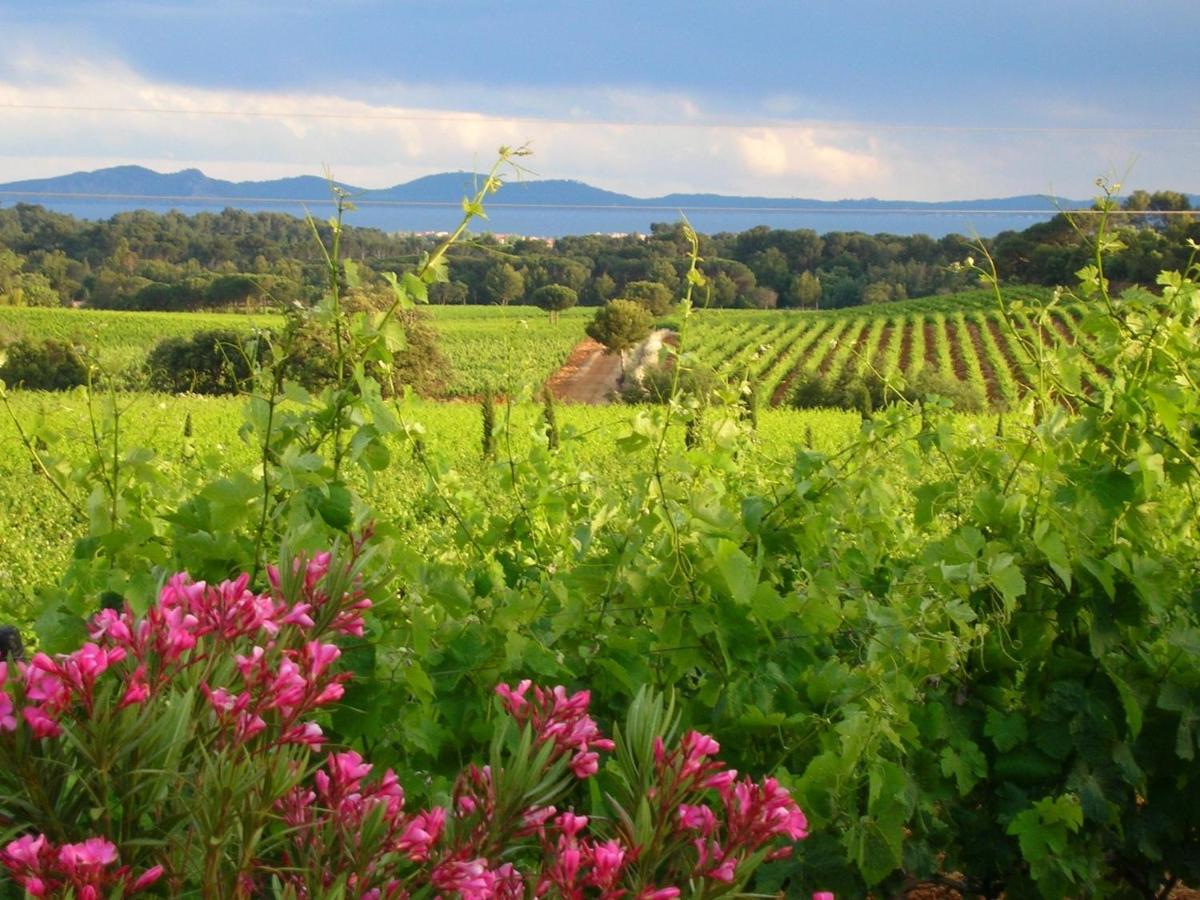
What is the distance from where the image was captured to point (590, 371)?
212 feet

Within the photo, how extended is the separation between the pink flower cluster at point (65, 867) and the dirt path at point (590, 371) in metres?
52.8

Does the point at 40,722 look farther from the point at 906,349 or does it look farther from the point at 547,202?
the point at 547,202

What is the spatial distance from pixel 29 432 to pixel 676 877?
7.36 ft

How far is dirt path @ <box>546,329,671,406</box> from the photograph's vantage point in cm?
5744

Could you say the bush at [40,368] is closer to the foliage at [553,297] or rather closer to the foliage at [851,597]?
the foliage at [553,297]

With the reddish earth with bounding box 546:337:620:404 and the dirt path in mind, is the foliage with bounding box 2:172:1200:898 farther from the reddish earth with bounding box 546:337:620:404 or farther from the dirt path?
the dirt path

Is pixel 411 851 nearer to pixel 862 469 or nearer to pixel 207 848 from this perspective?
pixel 207 848

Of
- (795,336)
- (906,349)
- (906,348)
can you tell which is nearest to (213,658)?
(906,349)

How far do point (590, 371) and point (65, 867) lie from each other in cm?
6384

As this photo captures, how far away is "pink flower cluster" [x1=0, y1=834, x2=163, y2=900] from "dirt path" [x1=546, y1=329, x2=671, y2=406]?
52831mm

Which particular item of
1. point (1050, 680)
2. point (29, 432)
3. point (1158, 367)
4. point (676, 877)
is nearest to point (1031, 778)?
point (1050, 680)

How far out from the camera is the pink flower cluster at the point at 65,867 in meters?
0.89

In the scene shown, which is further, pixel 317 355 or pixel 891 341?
pixel 891 341

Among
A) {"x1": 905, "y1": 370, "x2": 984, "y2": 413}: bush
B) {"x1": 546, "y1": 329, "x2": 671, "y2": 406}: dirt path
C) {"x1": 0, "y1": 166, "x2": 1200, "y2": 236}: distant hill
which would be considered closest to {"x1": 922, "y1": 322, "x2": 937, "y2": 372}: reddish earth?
{"x1": 905, "y1": 370, "x2": 984, "y2": 413}: bush
